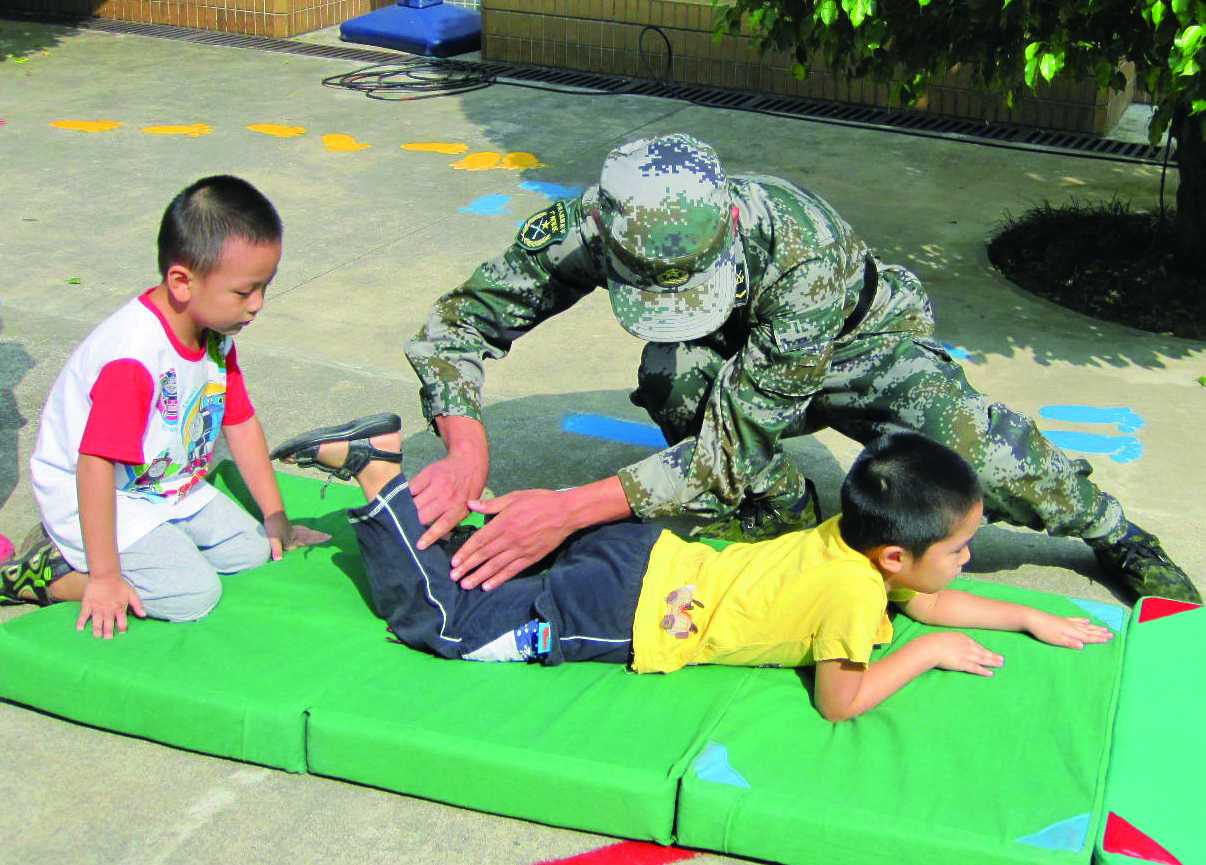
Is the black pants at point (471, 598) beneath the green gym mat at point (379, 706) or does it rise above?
above

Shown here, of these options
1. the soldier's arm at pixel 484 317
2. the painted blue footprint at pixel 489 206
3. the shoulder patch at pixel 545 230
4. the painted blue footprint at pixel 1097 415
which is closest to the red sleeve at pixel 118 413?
the soldier's arm at pixel 484 317

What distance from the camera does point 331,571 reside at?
11.3 feet

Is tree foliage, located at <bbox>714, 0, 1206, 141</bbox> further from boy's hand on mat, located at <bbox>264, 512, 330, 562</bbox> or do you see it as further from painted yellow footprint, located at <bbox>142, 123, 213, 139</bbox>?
painted yellow footprint, located at <bbox>142, 123, 213, 139</bbox>

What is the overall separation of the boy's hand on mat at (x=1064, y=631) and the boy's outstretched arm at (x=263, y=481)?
1.78 metres

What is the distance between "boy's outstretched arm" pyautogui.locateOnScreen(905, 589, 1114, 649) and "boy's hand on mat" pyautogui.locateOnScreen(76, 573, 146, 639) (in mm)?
1798

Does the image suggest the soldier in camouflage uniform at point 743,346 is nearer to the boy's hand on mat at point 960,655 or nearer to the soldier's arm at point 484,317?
the soldier's arm at point 484,317

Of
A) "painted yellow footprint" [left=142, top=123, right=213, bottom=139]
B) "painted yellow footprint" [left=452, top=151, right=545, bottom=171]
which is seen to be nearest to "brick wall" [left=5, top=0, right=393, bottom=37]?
"painted yellow footprint" [left=142, top=123, right=213, bottom=139]

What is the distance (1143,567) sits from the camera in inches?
141

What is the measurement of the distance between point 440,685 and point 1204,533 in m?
2.30

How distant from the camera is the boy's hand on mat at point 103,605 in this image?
304 cm

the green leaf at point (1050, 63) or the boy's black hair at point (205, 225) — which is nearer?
the boy's black hair at point (205, 225)

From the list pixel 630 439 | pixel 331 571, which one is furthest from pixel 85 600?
pixel 630 439

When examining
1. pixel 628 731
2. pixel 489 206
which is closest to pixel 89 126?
pixel 489 206

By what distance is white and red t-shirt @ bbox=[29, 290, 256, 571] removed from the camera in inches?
118
